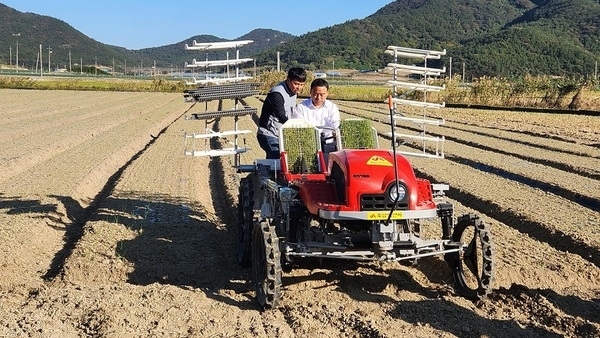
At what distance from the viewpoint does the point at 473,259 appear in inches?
232

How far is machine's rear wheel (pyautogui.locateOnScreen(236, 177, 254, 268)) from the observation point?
22.1 feet

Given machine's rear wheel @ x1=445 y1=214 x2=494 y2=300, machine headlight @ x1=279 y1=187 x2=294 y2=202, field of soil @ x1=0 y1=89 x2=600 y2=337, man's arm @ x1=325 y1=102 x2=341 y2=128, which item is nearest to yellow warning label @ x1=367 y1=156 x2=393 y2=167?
machine headlight @ x1=279 y1=187 x2=294 y2=202

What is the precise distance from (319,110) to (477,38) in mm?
108330

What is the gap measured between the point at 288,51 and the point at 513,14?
5070 centimetres

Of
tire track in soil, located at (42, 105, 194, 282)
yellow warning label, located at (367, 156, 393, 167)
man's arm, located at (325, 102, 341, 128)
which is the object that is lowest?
tire track in soil, located at (42, 105, 194, 282)

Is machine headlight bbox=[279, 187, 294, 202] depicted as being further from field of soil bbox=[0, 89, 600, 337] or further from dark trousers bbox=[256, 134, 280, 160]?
dark trousers bbox=[256, 134, 280, 160]

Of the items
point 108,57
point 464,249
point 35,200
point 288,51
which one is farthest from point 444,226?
point 108,57

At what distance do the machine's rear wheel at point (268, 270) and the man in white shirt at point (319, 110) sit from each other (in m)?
1.82

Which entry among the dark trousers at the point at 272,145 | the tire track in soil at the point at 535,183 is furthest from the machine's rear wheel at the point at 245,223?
the tire track in soil at the point at 535,183

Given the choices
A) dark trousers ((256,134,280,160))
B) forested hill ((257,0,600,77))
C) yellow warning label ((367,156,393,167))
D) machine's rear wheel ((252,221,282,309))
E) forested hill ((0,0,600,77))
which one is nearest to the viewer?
machine's rear wheel ((252,221,282,309))

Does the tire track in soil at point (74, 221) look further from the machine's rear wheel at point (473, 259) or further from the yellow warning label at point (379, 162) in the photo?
the machine's rear wheel at point (473, 259)

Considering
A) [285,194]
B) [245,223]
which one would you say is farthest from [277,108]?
[285,194]

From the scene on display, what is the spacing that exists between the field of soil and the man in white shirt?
1.35 m

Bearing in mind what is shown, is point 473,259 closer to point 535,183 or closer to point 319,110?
point 319,110
